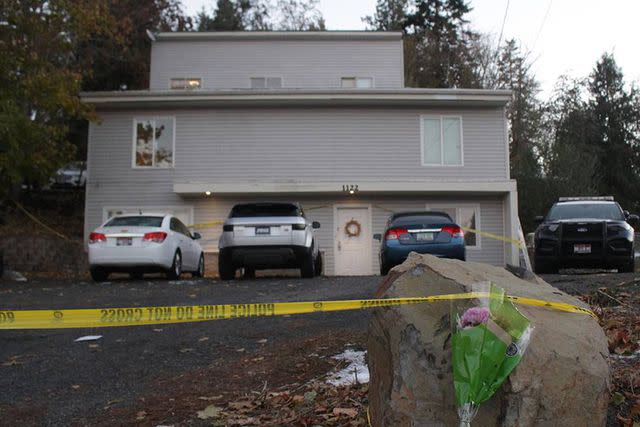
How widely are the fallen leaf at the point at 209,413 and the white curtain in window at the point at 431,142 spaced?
1692 centimetres

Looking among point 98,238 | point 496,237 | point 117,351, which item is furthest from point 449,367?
point 496,237

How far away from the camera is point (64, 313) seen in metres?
4.32

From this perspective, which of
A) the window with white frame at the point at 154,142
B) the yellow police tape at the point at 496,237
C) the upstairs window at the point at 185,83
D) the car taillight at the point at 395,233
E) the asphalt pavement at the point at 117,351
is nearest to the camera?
the asphalt pavement at the point at 117,351

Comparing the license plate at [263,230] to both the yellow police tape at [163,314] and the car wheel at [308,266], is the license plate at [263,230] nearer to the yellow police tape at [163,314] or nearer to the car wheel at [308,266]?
the car wheel at [308,266]

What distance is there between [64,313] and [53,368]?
2.35m

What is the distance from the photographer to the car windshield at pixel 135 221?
14.0m

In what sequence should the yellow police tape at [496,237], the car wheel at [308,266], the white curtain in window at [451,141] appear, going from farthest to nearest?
the white curtain in window at [451,141] < the yellow police tape at [496,237] < the car wheel at [308,266]

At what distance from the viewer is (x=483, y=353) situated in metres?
3.08

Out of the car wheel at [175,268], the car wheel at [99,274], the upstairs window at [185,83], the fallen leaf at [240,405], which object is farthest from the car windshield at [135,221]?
the upstairs window at [185,83]

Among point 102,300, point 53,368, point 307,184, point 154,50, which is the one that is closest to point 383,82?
point 307,184

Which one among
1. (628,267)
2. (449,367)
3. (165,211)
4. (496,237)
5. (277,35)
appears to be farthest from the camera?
(277,35)

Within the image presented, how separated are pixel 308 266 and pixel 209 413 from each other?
9.03 metres

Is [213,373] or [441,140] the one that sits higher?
[441,140]

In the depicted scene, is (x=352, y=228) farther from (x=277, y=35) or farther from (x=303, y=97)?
(x=277, y=35)
